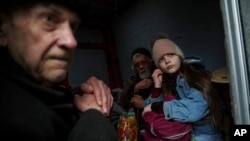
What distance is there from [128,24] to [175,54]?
1.37m

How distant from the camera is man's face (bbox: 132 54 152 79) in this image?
2014 mm

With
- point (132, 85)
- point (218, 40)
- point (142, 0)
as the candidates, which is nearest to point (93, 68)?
point (142, 0)

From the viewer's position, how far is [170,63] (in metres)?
1.61

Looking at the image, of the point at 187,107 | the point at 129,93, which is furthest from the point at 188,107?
the point at 129,93

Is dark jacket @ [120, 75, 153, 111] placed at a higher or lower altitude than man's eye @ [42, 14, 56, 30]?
lower

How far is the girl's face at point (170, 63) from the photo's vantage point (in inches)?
62.9

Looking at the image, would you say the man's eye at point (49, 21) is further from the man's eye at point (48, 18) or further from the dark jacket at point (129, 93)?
the dark jacket at point (129, 93)

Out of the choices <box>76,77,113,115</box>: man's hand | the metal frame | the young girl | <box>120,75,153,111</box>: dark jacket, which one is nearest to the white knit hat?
the young girl

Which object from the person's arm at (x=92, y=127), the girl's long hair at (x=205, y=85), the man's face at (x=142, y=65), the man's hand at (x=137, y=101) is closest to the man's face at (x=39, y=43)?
the person's arm at (x=92, y=127)

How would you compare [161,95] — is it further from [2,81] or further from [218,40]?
[2,81]

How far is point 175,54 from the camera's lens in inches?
65.0

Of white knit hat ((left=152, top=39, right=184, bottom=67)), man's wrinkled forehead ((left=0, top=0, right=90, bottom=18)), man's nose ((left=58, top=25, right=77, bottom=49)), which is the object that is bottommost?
white knit hat ((left=152, top=39, right=184, bottom=67))

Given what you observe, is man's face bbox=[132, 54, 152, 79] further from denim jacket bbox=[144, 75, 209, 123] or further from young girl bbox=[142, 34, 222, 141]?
denim jacket bbox=[144, 75, 209, 123]

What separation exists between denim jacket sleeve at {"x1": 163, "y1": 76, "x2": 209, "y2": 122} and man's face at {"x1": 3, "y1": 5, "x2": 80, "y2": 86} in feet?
2.99
